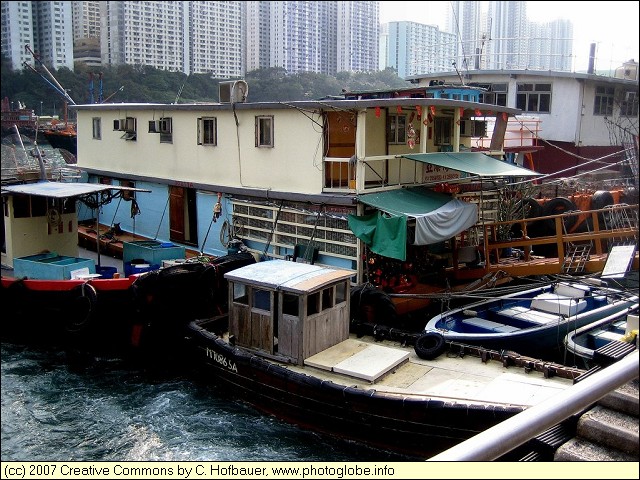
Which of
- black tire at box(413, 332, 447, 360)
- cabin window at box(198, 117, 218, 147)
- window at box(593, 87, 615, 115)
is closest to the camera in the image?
black tire at box(413, 332, 447, 360)

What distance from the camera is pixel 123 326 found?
42.8 ft

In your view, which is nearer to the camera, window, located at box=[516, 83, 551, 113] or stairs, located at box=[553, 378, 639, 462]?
stairs, located at box=[553, 378, 639, 462]

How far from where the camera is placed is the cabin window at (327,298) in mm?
10117

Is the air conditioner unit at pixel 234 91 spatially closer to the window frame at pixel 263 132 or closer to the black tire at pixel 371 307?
the window frame at pixel 263 132

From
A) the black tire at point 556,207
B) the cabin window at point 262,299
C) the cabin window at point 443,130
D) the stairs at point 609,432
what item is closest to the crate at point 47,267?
the cabin window at point 262,299

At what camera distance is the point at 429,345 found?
1025 centimetres

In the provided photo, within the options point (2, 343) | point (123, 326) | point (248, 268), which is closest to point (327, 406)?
point (248, 268)

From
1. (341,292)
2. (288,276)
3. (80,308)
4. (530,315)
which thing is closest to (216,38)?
(80,308)

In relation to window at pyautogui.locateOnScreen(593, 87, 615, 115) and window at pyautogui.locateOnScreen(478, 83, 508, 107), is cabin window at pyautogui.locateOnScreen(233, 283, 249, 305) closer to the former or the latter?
window at pyautogui.locateOnScreen(478, 83, 508, 107)

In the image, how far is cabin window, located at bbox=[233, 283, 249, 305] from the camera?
10258 mm

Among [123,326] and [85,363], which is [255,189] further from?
[85,363]

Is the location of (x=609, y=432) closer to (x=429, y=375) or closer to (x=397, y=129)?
(x=429, y=375)

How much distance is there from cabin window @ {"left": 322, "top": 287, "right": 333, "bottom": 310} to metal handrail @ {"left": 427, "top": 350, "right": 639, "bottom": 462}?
7967mm

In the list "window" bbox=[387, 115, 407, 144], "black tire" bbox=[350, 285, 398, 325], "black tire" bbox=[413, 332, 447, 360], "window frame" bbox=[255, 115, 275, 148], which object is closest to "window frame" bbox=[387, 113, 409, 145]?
"window" bbox=[387, 115, 407, 144]
